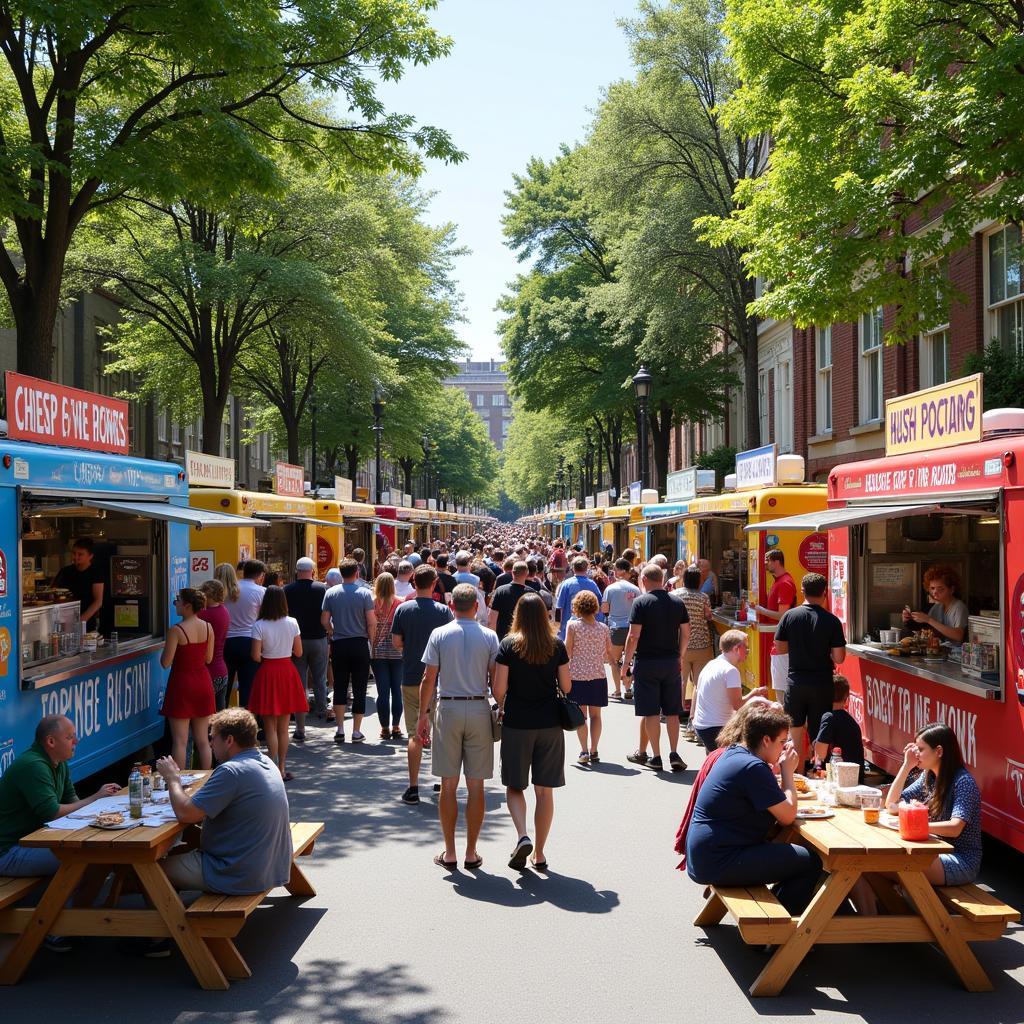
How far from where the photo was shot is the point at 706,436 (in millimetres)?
45312

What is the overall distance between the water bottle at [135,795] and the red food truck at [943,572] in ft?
16.5

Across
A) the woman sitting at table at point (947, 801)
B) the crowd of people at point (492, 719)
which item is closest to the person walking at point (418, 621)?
the crowd of people at point (492, 719)

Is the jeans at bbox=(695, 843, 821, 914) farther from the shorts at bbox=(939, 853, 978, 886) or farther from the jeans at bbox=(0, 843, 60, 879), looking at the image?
the jeans at bbox=(0, 843, 60, 879)

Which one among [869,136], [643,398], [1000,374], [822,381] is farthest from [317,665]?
[822,381]

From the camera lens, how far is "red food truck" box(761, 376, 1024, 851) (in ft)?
21.4

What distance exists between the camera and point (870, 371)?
2359 cm

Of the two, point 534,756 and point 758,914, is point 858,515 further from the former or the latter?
point 758,914


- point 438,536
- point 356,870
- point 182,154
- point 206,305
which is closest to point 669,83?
point 206,305

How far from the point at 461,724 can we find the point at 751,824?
227 cm

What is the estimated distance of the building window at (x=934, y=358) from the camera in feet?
65.1

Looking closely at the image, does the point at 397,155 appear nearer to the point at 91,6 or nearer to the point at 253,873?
the point at 91,6

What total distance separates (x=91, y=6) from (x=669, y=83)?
61.2 feet

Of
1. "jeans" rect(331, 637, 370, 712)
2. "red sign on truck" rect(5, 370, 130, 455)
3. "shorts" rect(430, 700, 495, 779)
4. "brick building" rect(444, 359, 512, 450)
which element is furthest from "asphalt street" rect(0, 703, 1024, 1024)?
"brick building" rect(444, 359, 512, 450)

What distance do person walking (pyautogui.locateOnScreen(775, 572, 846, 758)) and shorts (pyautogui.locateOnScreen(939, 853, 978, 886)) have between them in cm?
331
